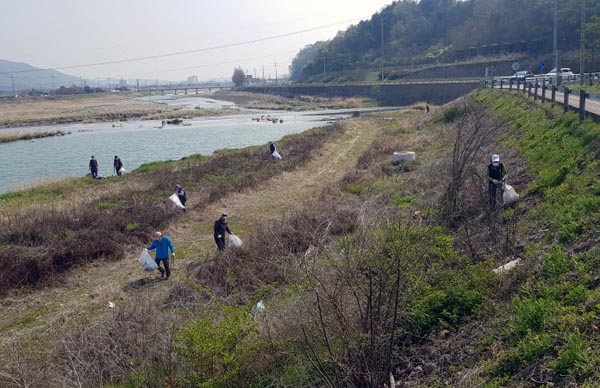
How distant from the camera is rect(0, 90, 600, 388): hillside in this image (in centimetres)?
559

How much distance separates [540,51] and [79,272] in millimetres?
79089

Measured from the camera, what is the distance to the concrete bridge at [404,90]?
62.7m

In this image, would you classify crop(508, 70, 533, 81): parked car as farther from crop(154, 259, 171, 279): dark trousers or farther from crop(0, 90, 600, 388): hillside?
crop(154, 259, 171, 279): dark trousers

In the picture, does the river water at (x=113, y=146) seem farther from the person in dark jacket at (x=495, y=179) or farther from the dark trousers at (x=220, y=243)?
the person in dark jacket at (x=495, y=179)

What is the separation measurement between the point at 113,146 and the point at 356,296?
41326mm

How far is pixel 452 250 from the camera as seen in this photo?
854 centimetres

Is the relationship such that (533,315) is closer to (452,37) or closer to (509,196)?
(509,196)

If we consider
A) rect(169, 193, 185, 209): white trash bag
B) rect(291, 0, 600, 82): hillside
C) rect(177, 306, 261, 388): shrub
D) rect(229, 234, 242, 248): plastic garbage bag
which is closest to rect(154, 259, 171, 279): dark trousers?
rect(229, 234, 242, 248): plastic garbage bag

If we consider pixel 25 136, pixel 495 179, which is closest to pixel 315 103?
pixel 25 136

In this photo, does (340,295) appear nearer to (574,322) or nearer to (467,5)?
(574,322)

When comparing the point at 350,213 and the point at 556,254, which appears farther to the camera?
the point at 350,213

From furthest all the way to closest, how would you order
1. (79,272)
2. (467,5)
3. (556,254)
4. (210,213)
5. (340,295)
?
(467,5)
(210,213)
(79,272)
(556,254)
(340,295)

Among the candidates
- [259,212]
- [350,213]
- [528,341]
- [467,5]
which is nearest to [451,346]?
[528,341]

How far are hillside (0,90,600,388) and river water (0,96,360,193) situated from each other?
53.4 ft
